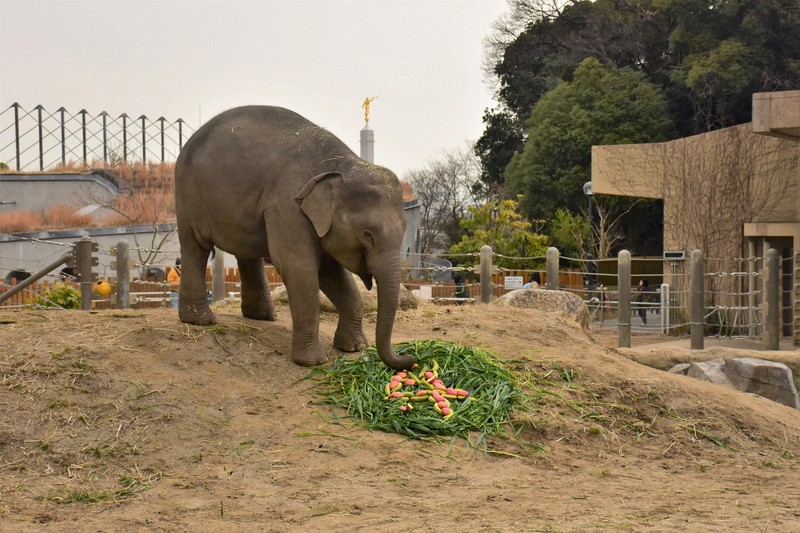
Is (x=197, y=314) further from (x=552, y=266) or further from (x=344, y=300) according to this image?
(x=552, y=266)

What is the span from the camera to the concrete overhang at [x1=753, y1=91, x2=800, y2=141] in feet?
58.2

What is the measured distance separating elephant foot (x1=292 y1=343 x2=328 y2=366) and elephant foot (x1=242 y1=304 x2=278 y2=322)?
1.27 m

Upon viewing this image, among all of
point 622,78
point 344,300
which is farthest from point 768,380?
point 622,78

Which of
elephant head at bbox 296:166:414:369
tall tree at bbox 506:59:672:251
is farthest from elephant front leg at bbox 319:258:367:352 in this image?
tall tree at bbox 506:59:672:251

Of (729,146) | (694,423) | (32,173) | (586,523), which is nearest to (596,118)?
(729,146)

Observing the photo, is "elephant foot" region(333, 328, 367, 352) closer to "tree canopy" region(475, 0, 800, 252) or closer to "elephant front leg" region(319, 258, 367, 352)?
"elephant front leg" region(319, 258, 367, 352)

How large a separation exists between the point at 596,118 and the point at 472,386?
3100 centimetres

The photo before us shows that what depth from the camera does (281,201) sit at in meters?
8.37

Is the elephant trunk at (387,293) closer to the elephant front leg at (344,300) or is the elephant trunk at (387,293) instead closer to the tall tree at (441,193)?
the elephant front leg at (344,300)

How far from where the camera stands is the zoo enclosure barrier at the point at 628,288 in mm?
16375

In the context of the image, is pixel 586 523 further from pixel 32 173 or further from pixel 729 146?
pixel 32 173

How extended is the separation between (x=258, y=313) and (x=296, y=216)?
1773mm

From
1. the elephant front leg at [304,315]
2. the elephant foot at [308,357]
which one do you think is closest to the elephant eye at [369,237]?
the elephant front leg at [304,315]

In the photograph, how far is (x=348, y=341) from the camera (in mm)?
8977
